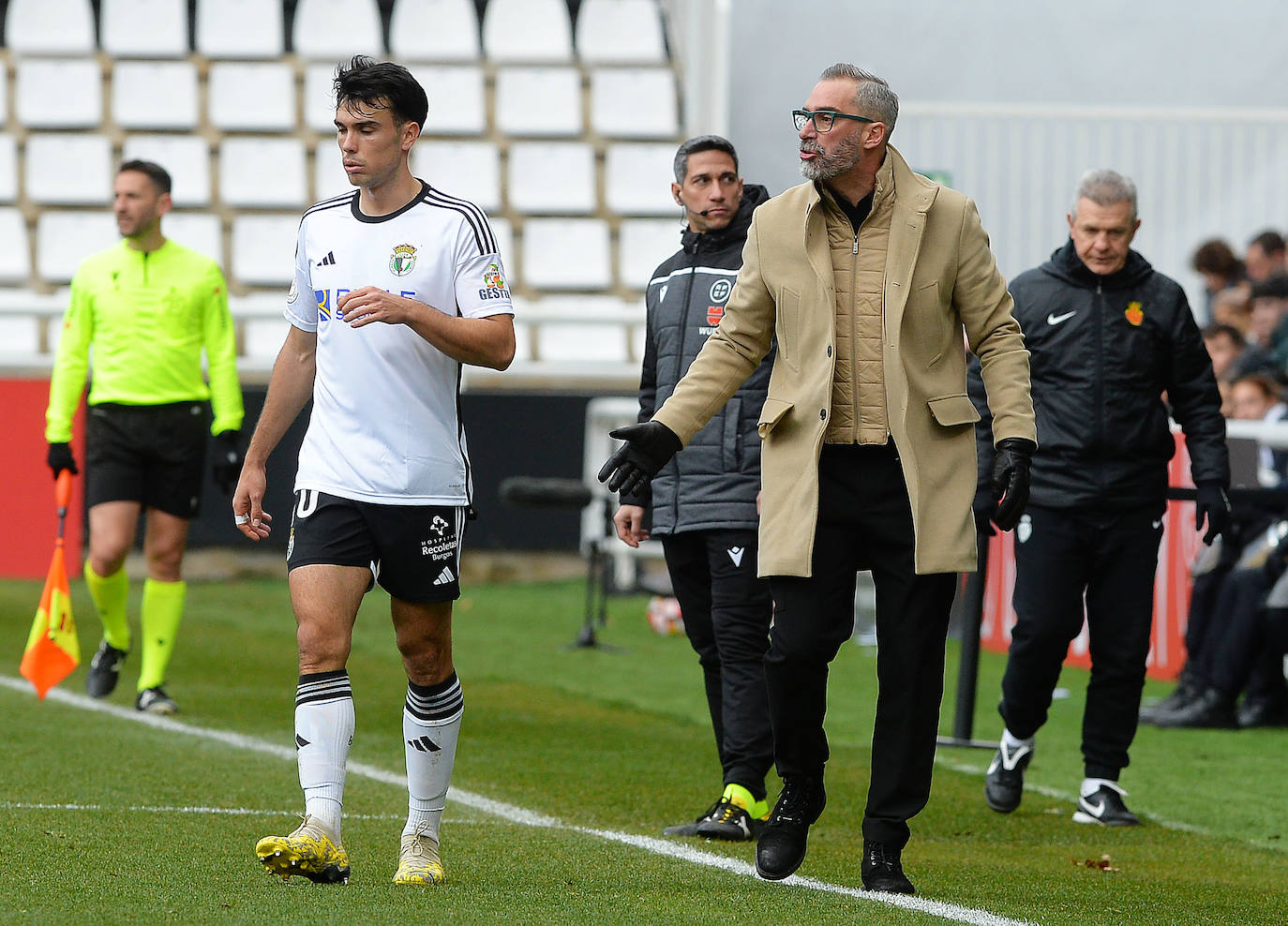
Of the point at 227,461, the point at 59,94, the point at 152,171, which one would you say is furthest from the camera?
the point at 59,94

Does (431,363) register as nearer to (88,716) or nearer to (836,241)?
(836,241)

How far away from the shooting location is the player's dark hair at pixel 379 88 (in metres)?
4.68

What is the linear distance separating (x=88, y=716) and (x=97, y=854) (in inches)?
122

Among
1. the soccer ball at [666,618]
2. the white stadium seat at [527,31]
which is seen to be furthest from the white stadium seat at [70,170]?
the soccer ball at [666,618]

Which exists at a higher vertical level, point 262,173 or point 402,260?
point 262,173

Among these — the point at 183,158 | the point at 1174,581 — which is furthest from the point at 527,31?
the point at 1174,581

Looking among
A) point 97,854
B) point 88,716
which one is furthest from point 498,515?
point 97,854

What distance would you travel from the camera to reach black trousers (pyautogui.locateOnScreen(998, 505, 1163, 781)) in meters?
6.42

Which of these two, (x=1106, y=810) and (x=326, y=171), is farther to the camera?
(x=326, y=171)

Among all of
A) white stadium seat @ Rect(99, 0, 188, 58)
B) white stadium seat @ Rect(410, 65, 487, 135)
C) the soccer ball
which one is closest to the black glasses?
the soccer ball

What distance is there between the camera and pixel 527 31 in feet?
59.0

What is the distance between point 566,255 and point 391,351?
1178 centimetres

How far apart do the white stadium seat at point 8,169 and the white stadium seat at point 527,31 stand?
4.36 m

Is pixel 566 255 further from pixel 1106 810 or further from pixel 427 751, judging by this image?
pixel 427 751
